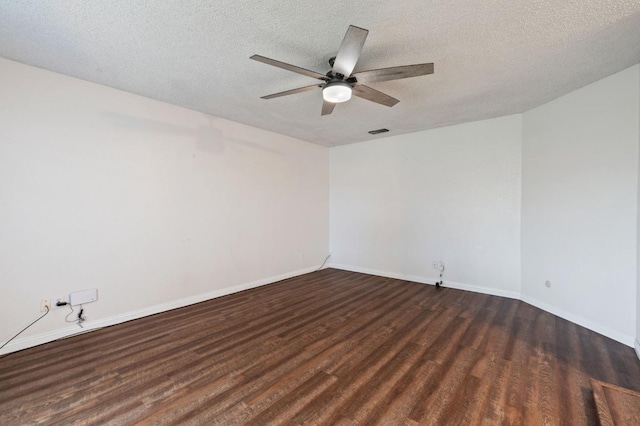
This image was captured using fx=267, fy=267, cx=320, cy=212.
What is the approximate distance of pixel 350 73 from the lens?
2076 millimetres

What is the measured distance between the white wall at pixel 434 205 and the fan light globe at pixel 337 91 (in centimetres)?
274

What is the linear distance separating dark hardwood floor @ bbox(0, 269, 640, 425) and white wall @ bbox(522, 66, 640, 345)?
317mm

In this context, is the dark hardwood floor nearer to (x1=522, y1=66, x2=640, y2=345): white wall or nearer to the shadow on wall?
(x1=522, y1=66, x2=640, y2=345): white wall

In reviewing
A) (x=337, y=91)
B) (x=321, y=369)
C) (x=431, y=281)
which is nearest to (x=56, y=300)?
(x=321, y=369)

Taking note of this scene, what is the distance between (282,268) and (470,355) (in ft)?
10.6

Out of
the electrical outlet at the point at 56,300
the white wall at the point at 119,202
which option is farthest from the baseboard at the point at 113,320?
the electrical outlet at the point at 56,300

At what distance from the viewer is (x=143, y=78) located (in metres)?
2.70

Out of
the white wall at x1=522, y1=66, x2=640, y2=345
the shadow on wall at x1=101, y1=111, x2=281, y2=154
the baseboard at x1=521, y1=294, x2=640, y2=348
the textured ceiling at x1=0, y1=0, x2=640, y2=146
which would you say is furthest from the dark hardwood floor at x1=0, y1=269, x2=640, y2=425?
the textured ceiling at x1=0, y1=0, x2=640, y2=146

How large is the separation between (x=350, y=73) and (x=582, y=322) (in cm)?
357

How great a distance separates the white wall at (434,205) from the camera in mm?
3885

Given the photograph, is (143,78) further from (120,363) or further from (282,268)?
(282,268)

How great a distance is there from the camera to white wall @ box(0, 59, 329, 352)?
247 cm

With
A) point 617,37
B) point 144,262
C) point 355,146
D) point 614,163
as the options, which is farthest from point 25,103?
point 614,163

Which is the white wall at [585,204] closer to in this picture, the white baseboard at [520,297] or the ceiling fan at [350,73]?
the white baseboard at [520,297]
